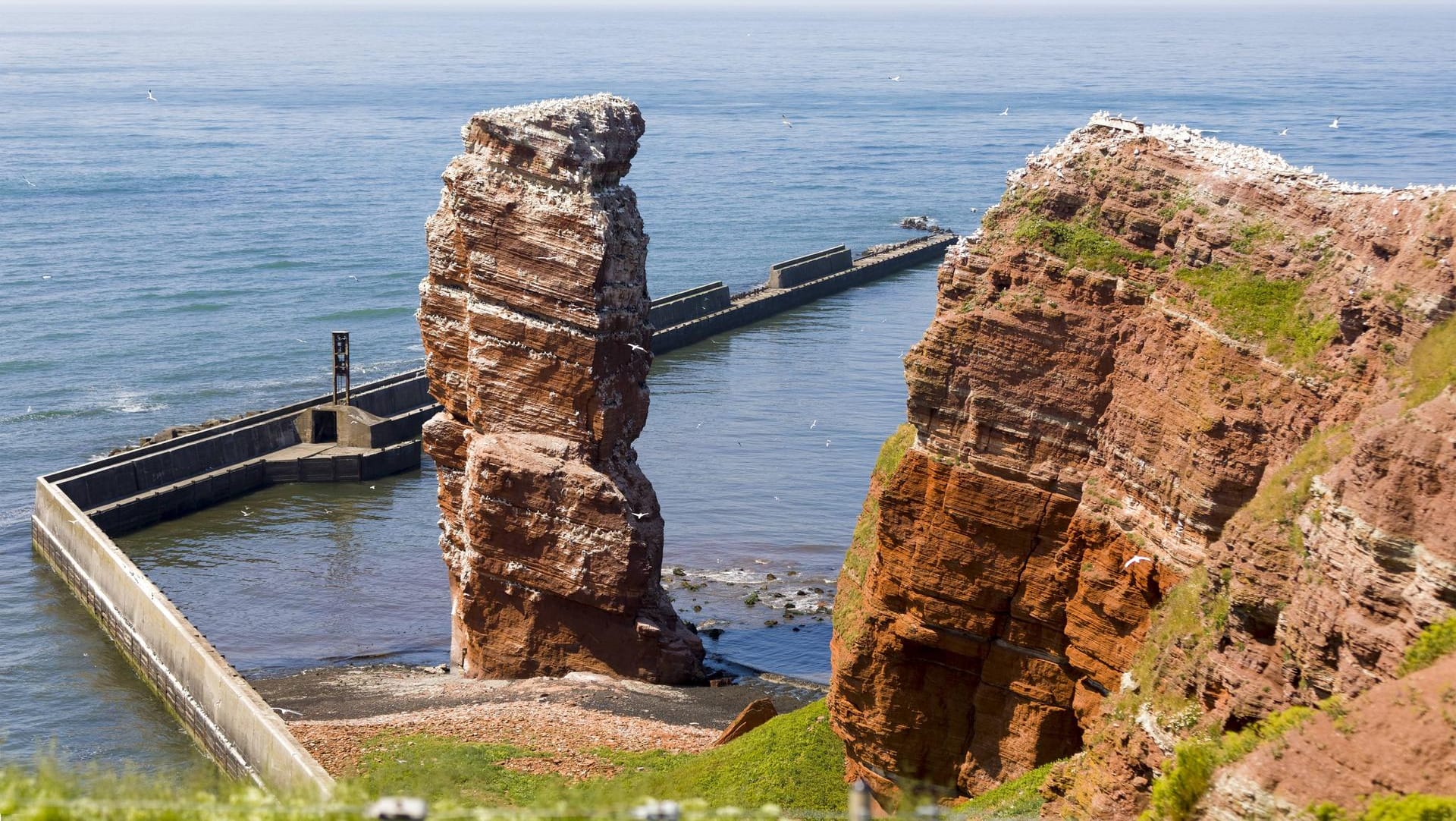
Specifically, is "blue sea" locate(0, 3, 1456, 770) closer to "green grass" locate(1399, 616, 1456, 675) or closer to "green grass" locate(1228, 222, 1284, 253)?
"green grass" locate(1228, 222, 1284, 253)

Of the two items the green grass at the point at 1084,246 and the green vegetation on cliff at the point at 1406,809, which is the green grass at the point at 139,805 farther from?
the green grass at the point at 1084,246

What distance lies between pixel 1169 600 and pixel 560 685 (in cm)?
1982

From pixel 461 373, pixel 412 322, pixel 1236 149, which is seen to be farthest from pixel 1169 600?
pixel 412 322

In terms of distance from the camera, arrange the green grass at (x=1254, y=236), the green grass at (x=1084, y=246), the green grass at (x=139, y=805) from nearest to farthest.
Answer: the green grass at (x=139, y=805)
the green grass at (x=1254, y=236)
the green grass at (x=1084, y=246)

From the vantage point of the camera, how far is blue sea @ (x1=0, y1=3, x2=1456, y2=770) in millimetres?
48781

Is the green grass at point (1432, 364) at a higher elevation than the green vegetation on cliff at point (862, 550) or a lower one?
higher

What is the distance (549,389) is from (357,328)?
5882 cm

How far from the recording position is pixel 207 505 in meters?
60.7

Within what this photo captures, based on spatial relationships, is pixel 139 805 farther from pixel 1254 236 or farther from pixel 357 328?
pixel 357 328

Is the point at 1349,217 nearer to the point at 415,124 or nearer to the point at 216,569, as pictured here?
the point at 216,569

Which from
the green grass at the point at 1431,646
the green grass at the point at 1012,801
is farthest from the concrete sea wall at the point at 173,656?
A: the green grass at the point at 1431,646

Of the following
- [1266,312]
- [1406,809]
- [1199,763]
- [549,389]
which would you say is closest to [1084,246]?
[1266,312]

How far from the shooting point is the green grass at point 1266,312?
21.2m

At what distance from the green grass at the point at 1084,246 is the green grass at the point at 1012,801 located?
25.5ft
